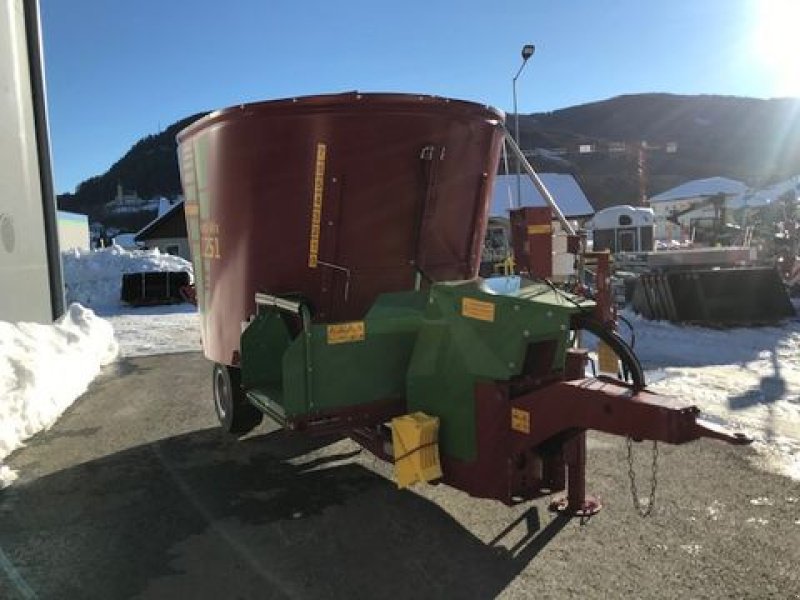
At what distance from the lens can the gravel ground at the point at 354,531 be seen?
3443 millimetres

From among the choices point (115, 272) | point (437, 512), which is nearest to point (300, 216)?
point (437, 512)

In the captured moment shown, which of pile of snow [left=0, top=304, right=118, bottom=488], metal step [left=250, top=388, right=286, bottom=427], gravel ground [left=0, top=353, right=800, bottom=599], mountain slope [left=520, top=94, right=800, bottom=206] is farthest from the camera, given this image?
mountain slope [left=520, top=94, right=800, bottom=206]

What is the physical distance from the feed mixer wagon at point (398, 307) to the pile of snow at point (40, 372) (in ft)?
6.48

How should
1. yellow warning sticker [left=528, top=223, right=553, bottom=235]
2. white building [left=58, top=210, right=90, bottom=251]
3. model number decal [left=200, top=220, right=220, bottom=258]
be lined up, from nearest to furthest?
yellow warning sticker [left=528, top=223, right=553, bottom=235] < model number decal [left=200, top=220, right=220, bottom=258] < white building [left=58, top=210, right=90, bottom=251]

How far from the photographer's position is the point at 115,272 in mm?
23844

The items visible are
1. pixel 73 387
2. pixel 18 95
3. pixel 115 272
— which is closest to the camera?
pixel 73 387

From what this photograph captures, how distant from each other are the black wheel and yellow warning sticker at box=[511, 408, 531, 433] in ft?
9.07

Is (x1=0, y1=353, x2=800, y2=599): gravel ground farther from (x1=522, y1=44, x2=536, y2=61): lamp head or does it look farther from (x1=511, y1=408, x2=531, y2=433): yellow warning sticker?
(x1=522, y1=44, x2=536, y2=61): lamp head

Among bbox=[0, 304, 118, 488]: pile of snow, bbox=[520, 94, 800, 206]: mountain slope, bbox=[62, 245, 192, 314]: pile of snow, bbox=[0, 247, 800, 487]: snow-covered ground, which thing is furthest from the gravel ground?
bbox=[520, 94, 800, 206]: mountain slope

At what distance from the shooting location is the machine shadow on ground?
137 inches

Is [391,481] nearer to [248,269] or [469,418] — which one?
[469,418]

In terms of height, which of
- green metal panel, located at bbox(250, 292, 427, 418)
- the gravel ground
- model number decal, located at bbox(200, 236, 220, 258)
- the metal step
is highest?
model number decal, located at bbox(200, 236, 220, 258)

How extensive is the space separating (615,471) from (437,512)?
55.5 inches

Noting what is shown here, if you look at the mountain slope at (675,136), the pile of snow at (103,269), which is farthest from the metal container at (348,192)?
the mountain slope at (675,136)
